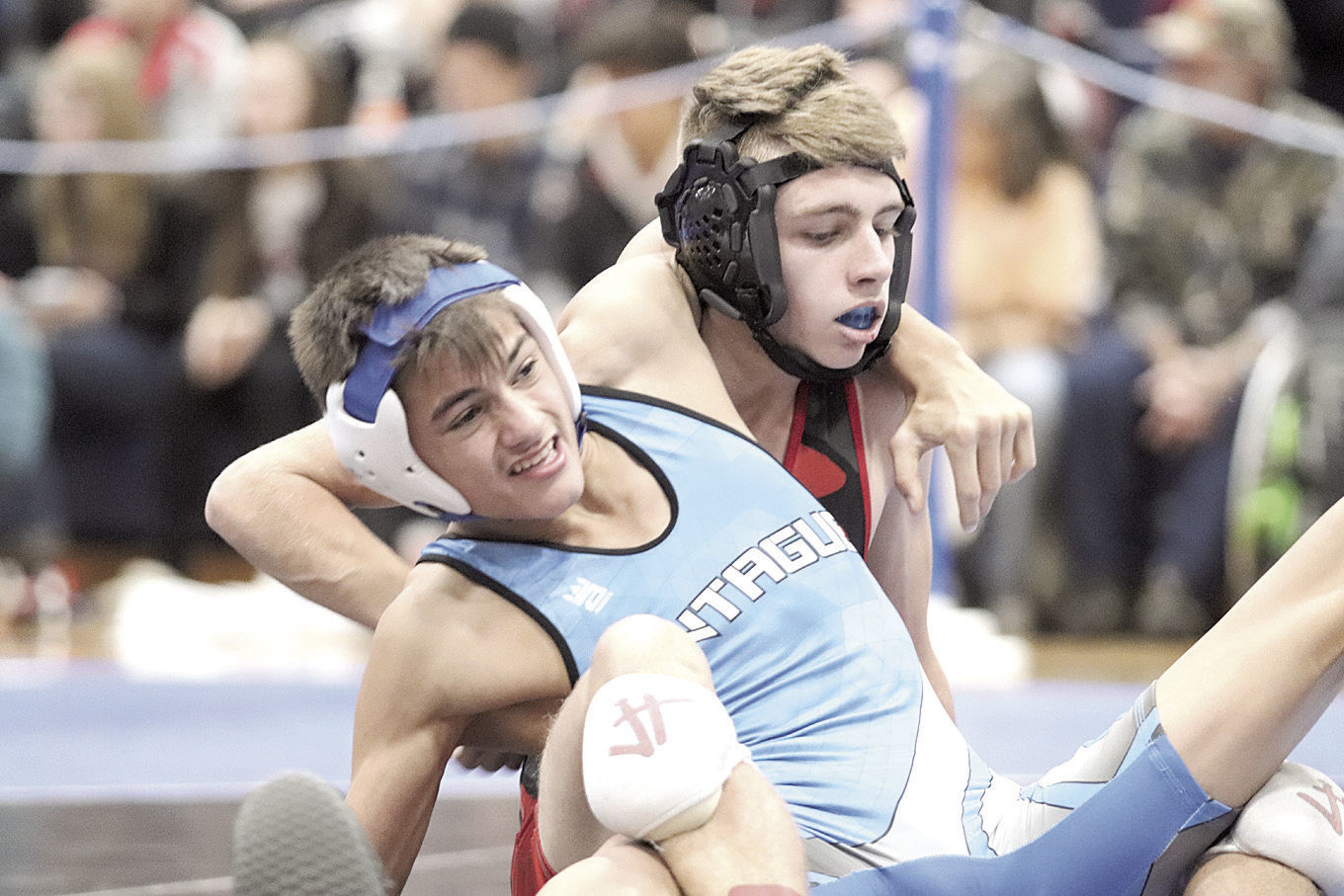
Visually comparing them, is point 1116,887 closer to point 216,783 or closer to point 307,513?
point 307,513

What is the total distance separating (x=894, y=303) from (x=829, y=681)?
0.59 m

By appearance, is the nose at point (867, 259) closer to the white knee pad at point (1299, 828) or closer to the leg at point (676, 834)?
the leg at point (676, 834)

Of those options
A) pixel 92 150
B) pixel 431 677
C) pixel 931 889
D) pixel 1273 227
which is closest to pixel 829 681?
pixel 931 889

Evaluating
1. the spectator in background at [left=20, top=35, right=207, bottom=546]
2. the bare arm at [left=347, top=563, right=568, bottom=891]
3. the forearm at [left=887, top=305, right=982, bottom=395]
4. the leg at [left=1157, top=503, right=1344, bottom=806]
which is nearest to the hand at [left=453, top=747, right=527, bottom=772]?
the bare arm at [left=347, top=563, right=568, bottom=891]

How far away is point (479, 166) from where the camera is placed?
7.44m

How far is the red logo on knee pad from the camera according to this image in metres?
2.00

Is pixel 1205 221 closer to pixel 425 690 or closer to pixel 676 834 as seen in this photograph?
pixel 425 690

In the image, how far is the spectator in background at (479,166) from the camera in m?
7.41

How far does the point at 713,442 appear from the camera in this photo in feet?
8.25

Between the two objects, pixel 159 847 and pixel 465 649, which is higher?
pixel 465 649

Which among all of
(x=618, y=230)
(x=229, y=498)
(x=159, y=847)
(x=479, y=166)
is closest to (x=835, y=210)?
(x=229, y=498)

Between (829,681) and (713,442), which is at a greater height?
(713,442)

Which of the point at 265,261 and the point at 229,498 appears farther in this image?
the point at 265,261

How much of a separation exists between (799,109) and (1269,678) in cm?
94
